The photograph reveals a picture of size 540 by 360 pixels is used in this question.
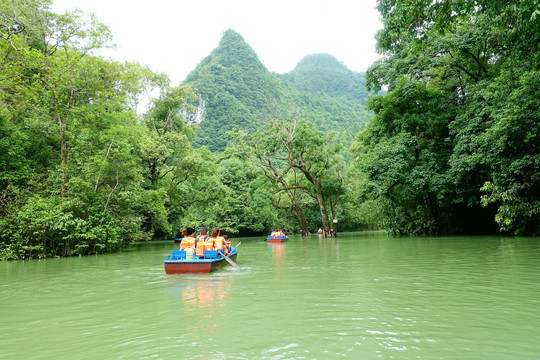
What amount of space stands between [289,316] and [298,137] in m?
24.2

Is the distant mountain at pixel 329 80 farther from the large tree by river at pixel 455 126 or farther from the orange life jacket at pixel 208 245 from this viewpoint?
the orange life jacket at pixel 208 245

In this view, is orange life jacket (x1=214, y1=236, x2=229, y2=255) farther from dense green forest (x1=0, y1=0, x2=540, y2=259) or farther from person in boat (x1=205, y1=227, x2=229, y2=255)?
dense green forest (x1=0, y1=0, x2=540, y2=259)

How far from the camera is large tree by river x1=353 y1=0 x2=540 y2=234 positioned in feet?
46.9

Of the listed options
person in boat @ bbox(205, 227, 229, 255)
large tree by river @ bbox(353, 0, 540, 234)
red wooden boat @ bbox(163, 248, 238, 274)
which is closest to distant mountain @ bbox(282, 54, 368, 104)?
large tree by river @ bbox(353, 0, 540, 234)

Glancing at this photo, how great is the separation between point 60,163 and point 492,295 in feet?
68.2

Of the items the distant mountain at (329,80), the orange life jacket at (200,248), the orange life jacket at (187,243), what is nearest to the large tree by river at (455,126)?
the orange life jacket at (200,248)

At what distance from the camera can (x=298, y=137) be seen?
2852 cm

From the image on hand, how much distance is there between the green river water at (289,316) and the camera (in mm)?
3656

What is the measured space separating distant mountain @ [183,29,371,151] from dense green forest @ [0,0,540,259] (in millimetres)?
30348

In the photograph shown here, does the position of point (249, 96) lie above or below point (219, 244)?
above

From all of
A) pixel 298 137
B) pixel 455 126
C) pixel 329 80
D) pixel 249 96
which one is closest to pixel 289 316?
pixel 455 126

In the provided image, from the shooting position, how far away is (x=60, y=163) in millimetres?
19734

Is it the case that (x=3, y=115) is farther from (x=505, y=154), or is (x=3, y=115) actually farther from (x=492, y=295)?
(x=505, y=154)

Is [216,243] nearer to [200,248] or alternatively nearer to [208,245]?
[208,245]
